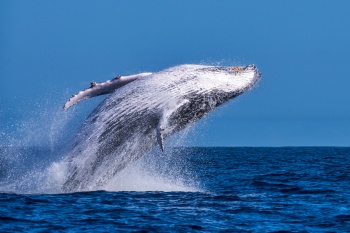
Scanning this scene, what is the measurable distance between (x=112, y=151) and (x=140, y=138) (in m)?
0.73

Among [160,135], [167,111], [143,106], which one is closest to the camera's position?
[160,135]

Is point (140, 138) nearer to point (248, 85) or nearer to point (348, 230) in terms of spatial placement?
point (248, 85)

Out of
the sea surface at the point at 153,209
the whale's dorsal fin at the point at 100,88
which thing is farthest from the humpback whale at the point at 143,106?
the sea surface at the point at 153,209

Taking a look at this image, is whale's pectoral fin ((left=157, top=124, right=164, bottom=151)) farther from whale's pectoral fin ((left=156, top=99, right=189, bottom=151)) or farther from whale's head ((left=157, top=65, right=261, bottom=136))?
whale's head ((left=157, top=65, right=261, bottom=136))

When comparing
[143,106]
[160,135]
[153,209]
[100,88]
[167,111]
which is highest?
[100,88]

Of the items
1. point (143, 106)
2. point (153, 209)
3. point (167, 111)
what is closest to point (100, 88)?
point (143, 106)

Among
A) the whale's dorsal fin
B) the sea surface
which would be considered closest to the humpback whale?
the whale's dorsal fin

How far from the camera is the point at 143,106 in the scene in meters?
14.6

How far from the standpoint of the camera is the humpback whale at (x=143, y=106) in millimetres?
14609

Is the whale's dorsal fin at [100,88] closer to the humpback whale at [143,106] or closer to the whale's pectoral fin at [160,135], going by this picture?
the humpback whale at [143,106]

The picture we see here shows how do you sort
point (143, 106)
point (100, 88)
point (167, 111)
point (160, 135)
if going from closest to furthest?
1. point (160, 135)
2. point (167, 111)
3. point (143, 106)
4. point (100, 88)

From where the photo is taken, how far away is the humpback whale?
14609 mm

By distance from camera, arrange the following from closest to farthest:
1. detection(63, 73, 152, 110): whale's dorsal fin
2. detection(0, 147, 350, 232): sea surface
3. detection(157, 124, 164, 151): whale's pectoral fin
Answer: detection(0, 147, 350, 232): sea surface < detection(157, 124, 164, 151): whale's pectoral fin < detection(63, 73, 152, 110): whale's dorsal fin

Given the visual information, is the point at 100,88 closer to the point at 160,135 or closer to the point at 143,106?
the point at 143,106
